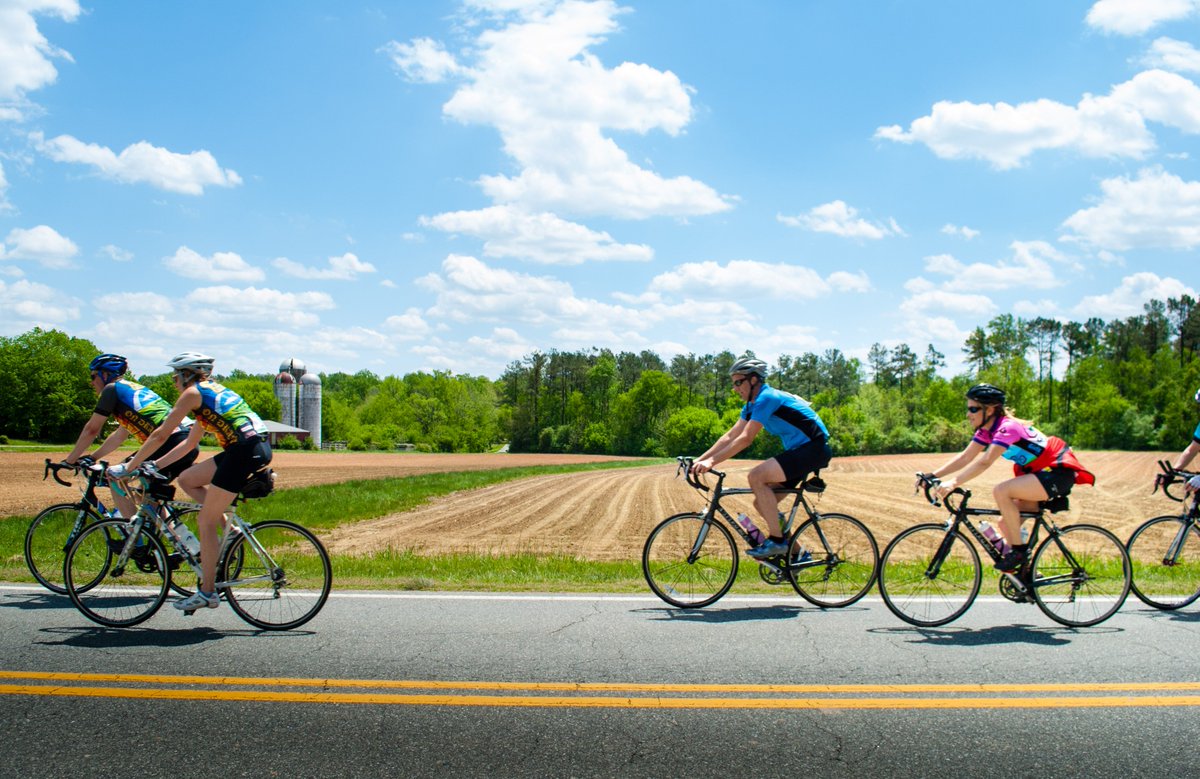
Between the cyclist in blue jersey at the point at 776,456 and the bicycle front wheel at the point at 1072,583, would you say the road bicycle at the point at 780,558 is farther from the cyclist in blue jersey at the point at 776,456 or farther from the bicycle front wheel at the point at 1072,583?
the bicycle front wheel at the point at 1072,583

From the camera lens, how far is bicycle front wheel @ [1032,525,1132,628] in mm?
6520

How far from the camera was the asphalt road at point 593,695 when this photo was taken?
12.1 ft

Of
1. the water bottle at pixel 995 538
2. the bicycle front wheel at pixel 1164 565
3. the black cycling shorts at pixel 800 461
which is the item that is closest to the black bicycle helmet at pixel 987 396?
the water bottle at pixel 995 538

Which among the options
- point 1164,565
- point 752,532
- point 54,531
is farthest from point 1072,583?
point 54,531

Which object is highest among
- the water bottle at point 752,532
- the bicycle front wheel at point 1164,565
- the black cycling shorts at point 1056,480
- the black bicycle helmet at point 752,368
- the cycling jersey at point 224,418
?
the black bicycle helmet at point 752,368

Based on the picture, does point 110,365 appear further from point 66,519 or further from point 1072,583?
point 1072,583

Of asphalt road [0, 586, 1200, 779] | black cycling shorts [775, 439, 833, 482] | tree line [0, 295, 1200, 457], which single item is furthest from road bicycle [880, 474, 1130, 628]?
tree line [0, 295, 1200, 457]

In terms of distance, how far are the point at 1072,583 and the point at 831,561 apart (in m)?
1.84

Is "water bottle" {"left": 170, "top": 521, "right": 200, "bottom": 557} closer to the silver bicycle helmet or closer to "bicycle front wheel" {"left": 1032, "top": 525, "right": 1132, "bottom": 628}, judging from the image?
the silver bicycle helmet

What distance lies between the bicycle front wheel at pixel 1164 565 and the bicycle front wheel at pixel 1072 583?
484 mm

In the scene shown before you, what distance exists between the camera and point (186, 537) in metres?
6.34

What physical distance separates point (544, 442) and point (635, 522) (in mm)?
92029

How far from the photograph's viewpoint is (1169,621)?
6457mm

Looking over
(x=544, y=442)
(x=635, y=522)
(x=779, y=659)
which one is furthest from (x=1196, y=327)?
(x=779, y=659)
